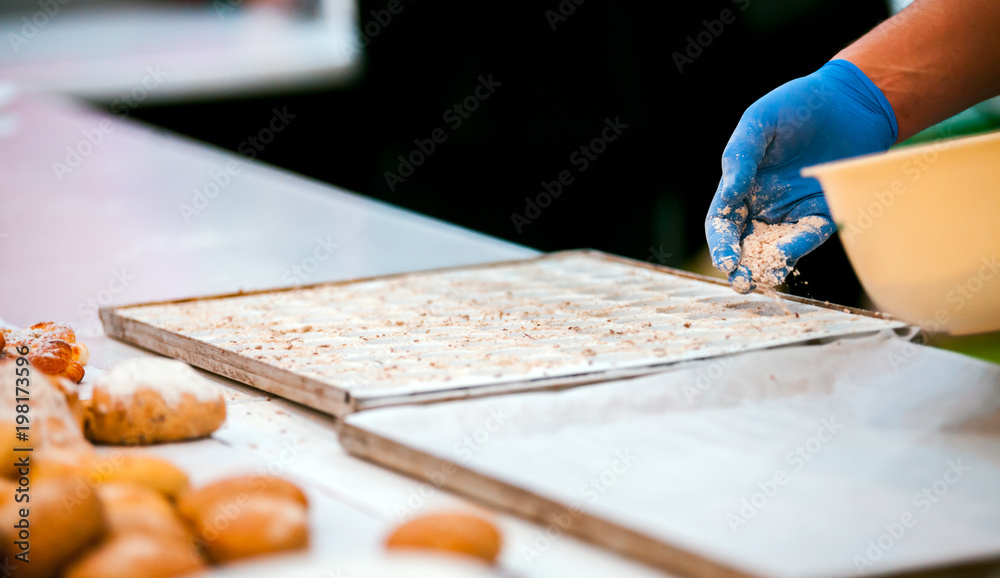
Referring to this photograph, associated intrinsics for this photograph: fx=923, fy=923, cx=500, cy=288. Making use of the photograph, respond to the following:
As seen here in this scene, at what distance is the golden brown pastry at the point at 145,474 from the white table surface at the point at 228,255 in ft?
0.08

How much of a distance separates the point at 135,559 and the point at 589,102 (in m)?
3.00

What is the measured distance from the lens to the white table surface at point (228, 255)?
0.78 meters

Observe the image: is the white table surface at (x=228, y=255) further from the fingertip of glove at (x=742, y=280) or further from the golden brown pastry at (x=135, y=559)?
the fingertip of glove at (x=742, y=280)

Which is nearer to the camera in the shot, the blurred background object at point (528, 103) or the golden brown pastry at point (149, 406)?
the golden brown pastry at point (149, 406)

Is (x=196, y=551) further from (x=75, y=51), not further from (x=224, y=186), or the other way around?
(x=75, y=51)

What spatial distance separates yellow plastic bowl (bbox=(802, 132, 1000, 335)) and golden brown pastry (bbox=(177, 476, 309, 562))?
0.73 meters

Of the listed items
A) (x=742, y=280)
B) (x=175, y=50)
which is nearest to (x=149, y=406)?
(x=742, y=280)

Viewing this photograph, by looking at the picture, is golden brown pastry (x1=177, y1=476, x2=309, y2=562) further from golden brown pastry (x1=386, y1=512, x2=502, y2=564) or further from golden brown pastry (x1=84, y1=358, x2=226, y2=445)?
golden brown pastry (x1=84, y1=358, x2=226, y2=445)

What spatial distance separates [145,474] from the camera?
2.38 ft

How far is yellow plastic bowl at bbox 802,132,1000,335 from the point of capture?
42.2 inches

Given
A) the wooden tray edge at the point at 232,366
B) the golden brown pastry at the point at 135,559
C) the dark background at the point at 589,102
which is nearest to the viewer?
the golden brown pastry at the point at 135,559

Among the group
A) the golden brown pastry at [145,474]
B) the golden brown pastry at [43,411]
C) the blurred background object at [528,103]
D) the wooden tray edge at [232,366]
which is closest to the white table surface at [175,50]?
the blurred background object at [528,103]

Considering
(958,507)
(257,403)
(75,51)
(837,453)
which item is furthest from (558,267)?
(75,51)

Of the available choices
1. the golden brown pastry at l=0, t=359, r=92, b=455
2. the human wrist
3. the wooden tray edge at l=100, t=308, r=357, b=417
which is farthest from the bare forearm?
the golden brown pastry at l=0, t=359, r=92, b=455
